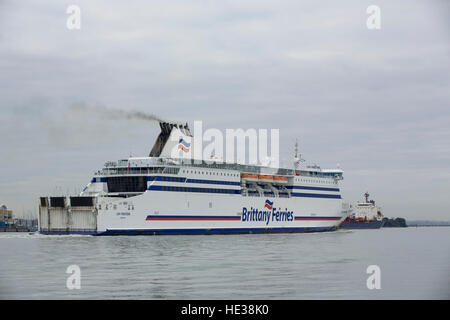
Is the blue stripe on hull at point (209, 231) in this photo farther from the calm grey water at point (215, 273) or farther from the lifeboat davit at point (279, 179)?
the calm grey water at point (215, 273)

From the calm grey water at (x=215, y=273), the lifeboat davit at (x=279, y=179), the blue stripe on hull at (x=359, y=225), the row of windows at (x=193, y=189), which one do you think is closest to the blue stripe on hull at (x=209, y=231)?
the row of windows at (x=193, y=189)

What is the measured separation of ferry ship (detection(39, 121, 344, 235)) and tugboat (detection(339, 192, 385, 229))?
38.3 m

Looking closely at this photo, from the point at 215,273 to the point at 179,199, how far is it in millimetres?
27472

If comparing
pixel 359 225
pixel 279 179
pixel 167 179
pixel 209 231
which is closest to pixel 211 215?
pixel 209 231

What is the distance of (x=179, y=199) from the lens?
2040 inches

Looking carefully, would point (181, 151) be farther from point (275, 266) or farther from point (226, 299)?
point (226, 299)

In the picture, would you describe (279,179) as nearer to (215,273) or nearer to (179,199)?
(179,199)

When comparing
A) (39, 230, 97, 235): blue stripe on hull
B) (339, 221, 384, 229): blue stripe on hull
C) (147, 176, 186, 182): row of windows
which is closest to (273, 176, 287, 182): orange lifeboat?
(147, 176, 186, 182): row of windows

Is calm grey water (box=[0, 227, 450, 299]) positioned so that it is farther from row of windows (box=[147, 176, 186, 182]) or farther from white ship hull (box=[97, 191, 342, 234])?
row of windows (box=[147, 176, 186, 182])

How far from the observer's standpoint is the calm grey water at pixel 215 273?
784 inches
